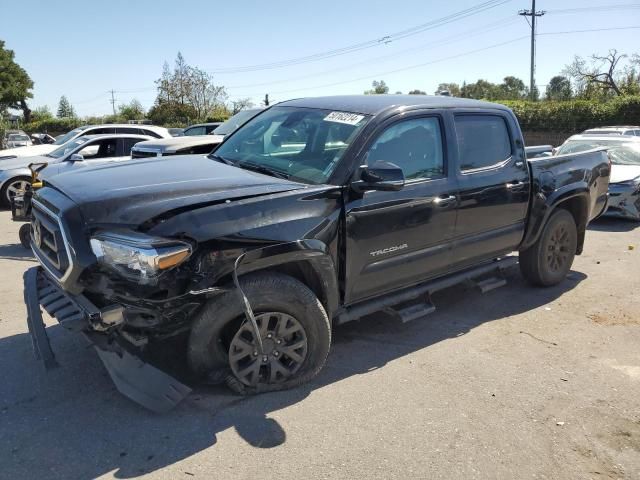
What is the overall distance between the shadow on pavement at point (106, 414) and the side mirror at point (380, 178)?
4.46 ft

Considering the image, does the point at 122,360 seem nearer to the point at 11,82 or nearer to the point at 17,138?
the point at 17,138

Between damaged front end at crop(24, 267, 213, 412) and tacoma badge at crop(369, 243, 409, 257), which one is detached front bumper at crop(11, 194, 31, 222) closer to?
damaged front end at crop(24, 267, 213, 412)

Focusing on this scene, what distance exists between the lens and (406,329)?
16.3 ft

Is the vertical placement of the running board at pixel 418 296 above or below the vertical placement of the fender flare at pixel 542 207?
below

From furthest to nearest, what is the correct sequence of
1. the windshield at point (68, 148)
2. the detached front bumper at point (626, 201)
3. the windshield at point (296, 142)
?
1. the windshield at point (68, 148)
2. the detached front bumper at point (626, 201)
3. the windshield at point (296, 142)

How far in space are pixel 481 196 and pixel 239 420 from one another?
2.78m

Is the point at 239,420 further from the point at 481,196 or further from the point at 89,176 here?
the point at 481,196

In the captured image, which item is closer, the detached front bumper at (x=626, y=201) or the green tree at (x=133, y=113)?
Answer: the detached front bumper at (x=626, y=201)

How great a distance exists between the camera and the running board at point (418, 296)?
13.9 feet

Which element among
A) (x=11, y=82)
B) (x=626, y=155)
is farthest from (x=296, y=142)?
(x=11, y=82)

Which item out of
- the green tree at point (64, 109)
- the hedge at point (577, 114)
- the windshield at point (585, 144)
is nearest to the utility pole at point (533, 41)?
the hedge at point (577, 114)

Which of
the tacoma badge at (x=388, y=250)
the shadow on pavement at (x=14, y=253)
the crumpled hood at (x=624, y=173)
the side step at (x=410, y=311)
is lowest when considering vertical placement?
the side step at (x=410, y=311)

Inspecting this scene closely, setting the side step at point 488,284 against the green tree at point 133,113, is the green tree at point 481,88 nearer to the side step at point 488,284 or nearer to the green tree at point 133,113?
the green tree at point 133,113

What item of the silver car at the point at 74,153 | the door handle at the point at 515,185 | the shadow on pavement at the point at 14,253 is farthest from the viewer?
the silver car at the point at 74,153
